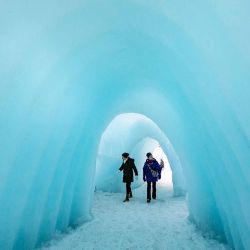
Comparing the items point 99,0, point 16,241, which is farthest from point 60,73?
point 16,241

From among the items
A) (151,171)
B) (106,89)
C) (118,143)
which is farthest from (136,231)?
(118,143)

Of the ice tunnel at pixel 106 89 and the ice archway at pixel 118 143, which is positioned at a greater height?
the ice archway at pixel 118 143

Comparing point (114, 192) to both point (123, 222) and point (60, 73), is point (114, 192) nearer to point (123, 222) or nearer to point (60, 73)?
point (123, 222)

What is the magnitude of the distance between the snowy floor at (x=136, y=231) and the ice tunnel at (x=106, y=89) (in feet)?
1.40

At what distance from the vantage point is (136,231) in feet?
24.0

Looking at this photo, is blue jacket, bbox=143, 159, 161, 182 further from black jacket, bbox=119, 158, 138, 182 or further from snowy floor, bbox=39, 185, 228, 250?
snowy floor, bbox=39, 185, 228, 250

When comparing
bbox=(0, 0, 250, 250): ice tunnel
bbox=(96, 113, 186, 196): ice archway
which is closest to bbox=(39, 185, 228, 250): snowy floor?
bbox=(0, 0, 250, 250): ice tunnel

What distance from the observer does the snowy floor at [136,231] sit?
610 centimetres

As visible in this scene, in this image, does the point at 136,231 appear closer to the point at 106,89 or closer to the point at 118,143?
the point at 106,89

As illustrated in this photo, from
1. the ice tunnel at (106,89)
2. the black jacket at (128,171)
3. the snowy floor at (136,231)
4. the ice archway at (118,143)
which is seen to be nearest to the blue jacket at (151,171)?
the black jacket at (128,171)

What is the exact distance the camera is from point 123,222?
819 centimetres

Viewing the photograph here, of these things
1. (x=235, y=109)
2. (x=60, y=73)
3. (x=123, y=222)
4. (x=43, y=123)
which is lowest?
(x=123, y=222)

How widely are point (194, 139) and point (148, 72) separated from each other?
64.1 inches

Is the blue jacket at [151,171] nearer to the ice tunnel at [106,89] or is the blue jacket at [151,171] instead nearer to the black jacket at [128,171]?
the black jacket at [128,171]
